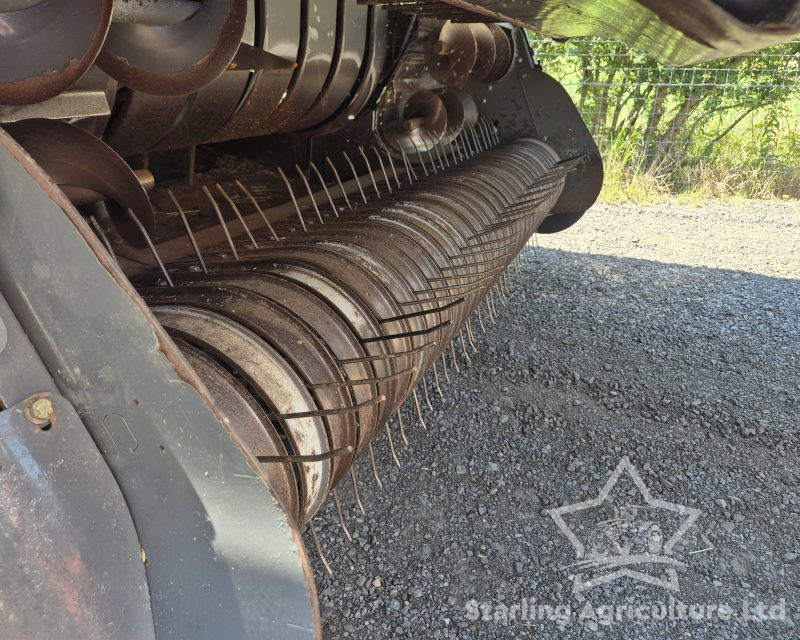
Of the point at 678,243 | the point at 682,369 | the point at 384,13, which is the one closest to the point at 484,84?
the point at 384,13

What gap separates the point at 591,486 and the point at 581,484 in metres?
0.03

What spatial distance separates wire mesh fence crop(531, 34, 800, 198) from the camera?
6031mm

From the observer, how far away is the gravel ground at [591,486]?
5.23 ft

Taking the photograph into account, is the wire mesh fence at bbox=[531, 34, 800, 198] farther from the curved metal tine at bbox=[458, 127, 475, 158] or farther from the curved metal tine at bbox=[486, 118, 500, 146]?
the curved metal tine at bbox=[458, 127, 475, 158]

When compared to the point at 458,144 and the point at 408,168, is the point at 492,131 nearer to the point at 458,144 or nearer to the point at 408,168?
the point at 458,144

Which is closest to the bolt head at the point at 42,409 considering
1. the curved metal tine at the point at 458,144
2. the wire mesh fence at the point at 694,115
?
the curved metal tine at the point at 458,144

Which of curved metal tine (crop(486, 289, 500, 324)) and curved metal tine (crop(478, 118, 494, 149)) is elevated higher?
curved metal tine (crop(478, 118, 494, 149))

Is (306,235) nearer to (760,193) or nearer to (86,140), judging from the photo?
(86,140)

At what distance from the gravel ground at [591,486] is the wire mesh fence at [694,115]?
293 centimetres

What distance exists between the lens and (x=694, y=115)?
643cm

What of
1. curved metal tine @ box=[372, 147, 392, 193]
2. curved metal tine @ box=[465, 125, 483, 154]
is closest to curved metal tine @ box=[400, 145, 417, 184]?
curved metal tine @ box=[372, 147, 392, 193]

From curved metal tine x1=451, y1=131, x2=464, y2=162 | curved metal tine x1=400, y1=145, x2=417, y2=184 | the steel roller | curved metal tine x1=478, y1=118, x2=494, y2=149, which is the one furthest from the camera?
curved metal tine x1=478, y1=118, x2=494, y2=149

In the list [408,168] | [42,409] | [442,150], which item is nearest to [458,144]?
[442,150]

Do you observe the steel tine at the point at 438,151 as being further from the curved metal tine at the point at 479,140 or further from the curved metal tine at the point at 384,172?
the curved metal tine at the point at 479,140
